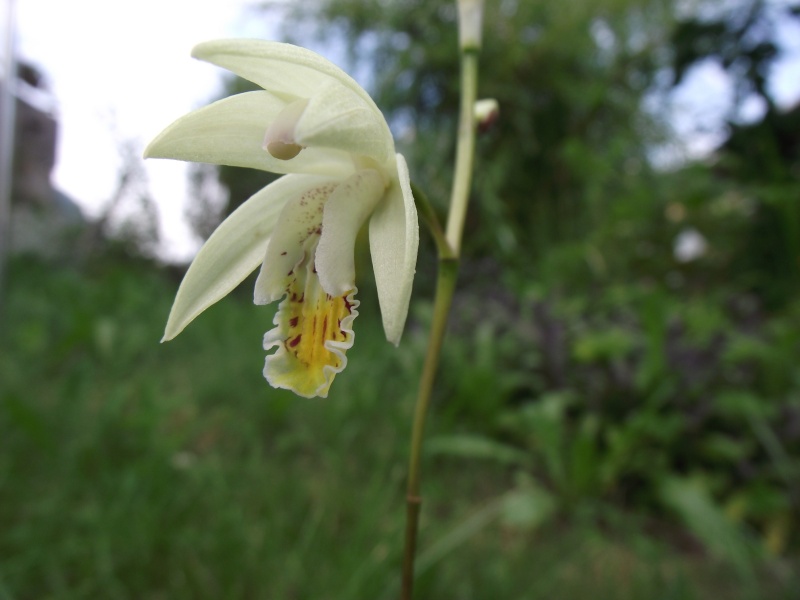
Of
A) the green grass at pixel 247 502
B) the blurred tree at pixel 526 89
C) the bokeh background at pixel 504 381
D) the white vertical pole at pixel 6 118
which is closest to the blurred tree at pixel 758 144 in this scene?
the bokeh background at pixel 504 381

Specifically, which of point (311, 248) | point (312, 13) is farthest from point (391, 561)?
point (312, 13)

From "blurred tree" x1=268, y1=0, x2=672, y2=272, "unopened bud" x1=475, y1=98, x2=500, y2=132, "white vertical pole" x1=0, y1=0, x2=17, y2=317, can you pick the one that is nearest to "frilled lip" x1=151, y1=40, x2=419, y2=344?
"unopened bud" x1=475, y1=98, x2=500, y2=132

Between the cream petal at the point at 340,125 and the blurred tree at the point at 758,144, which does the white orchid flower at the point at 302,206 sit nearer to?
the cream petal at the point at 340,125

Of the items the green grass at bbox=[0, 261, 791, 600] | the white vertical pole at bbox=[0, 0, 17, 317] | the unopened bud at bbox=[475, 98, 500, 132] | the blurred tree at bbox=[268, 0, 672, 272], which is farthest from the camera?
the blurred tree at bbox=[268, 0, 672, 272]

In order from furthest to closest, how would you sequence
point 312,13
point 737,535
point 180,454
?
point 312,13
point 180,454
point 737,535

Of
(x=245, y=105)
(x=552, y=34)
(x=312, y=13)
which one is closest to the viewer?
(x=245, y=105)

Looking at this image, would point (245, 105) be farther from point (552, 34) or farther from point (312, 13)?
point (312, 13)

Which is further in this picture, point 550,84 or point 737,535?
point 550,84

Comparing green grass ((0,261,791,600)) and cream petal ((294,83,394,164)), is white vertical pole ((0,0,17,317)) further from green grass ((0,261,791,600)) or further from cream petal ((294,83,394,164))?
cream petal ((294,83,394,164))
